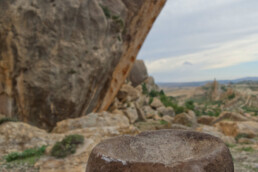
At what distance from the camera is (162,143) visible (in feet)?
13.5

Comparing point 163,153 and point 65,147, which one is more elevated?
point 163,153

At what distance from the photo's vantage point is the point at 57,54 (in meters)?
11.9

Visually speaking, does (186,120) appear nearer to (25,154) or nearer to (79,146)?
(79,146)

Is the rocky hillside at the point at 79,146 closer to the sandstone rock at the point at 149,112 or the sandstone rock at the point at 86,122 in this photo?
the sandstone rock at the point at 86,122

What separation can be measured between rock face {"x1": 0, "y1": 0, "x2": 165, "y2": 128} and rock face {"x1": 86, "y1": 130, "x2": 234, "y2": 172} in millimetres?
8634

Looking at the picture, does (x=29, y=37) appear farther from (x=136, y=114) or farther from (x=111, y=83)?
(x=136, y=114)

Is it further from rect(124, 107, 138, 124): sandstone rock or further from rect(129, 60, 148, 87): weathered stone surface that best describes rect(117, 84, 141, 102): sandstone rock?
rect(129, 60, 148, 87): weathered stone surface

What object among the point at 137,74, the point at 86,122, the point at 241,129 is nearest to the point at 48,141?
the point at 86,122

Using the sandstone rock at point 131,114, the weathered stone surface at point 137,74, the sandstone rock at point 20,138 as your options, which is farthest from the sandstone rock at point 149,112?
the sandstone rock at point 20,138

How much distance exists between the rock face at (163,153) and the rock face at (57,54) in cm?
863

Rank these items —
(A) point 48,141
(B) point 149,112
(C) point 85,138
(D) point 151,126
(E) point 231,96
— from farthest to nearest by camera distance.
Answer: (E) point 231,96 < (B) point 149,112 < (D) point 151,126 < (A) point 48,141 < (C) point 85,138

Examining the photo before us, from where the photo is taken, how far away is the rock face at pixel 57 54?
10.7 m

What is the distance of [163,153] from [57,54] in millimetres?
9220

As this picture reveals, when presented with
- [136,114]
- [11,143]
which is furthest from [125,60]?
[11,143]
